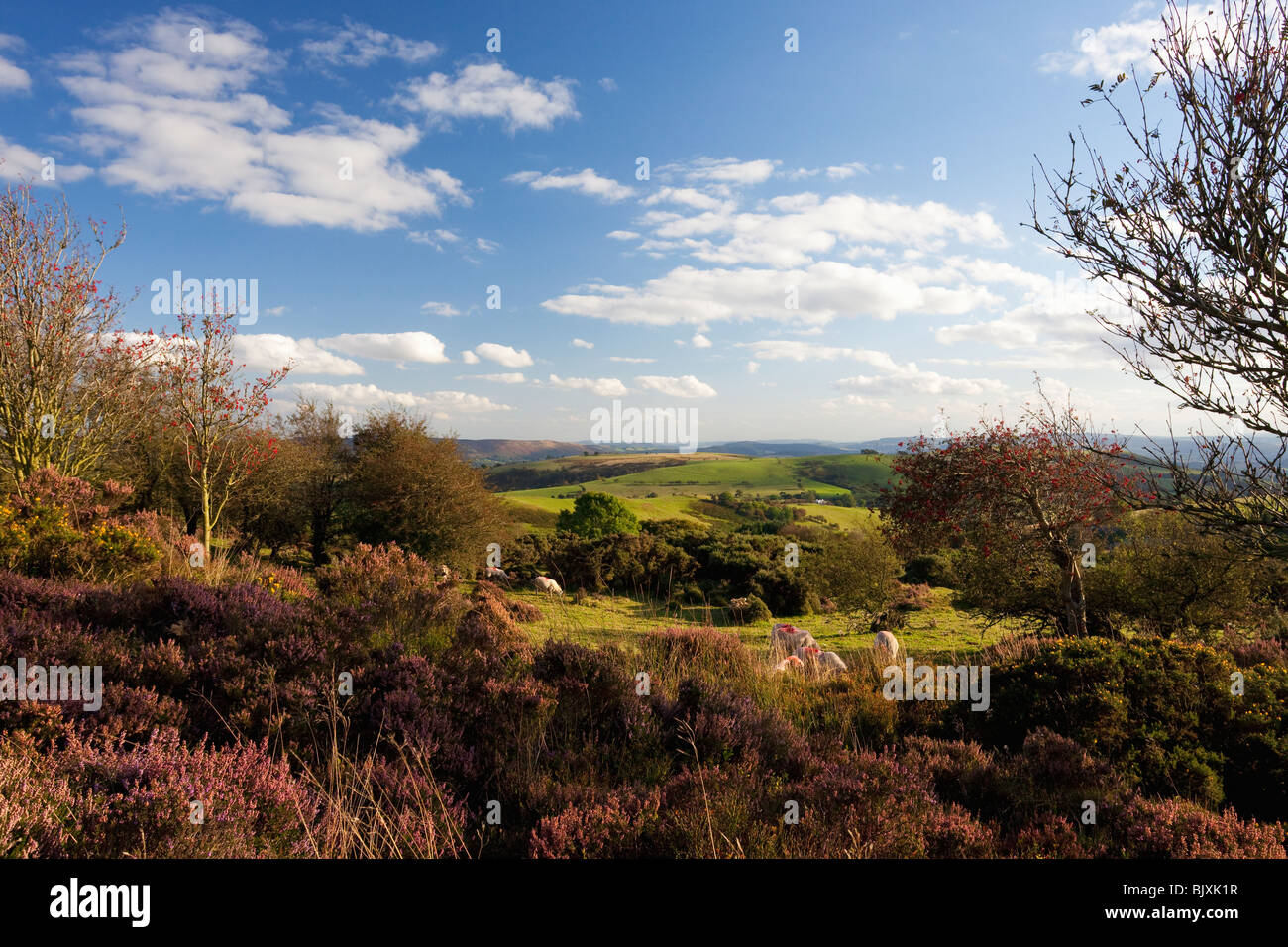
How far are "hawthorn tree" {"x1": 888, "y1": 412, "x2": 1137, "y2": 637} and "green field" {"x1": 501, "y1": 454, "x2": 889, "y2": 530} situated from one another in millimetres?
42794

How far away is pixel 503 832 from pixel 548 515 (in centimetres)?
4513

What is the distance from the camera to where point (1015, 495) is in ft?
36.2

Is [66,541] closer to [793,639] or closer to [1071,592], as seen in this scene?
[793,639]

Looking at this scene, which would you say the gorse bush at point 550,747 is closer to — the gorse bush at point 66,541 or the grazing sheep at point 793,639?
the gorse bush at point 66,541

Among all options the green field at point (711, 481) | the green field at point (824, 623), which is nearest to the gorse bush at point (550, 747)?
the green field at point (824, 623)

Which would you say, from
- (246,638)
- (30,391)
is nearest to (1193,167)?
(246,638)

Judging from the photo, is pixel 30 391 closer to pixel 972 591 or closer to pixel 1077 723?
pixel 1077 723

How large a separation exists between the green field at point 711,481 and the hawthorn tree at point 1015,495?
4279 centimetres

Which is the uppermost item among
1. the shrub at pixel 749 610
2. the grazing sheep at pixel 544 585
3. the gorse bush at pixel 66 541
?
the gorse bush at pixel 66 541

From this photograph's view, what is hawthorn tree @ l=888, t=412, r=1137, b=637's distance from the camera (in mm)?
10867

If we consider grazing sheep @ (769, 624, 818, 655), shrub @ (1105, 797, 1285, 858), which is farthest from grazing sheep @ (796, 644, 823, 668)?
shrub @ (1105, 797, 1285, 858)

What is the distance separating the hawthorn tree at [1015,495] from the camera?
35.7ft

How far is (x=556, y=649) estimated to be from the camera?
18.9 ft

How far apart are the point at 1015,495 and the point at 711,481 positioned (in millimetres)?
89754
